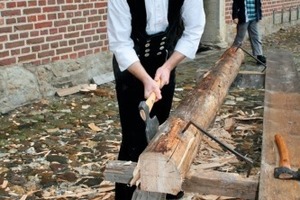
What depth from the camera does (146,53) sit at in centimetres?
346

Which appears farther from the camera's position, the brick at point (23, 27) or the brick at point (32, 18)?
the brick at point (32, 18)

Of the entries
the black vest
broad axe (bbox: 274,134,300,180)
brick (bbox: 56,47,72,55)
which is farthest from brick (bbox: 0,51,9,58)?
broad axe (bbox: 274,134,300,180)

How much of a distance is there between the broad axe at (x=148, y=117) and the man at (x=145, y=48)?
163 mm

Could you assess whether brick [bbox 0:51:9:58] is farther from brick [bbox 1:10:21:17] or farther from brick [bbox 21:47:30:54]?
brick [bbox 1:10:21:17]

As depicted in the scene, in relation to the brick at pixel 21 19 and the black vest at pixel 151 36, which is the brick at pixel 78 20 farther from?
the black vest at pixel 151 36

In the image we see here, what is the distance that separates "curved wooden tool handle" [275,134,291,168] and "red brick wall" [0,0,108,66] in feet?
13.1

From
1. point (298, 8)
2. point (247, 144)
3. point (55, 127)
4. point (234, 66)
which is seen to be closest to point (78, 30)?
point (55, 127)

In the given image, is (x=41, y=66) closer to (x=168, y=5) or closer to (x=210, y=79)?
(x=210, y=79)

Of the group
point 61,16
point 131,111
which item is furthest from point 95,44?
point 131,111

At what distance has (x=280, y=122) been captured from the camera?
3.64 meters

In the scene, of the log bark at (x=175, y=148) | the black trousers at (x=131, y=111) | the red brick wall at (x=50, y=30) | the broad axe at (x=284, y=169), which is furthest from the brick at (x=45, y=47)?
the broad axe at (x=284, y=169)

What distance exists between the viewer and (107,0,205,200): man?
10.5 feet

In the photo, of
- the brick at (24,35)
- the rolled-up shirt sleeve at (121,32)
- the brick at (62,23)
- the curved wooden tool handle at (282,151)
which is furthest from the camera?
the brick at (62,23)

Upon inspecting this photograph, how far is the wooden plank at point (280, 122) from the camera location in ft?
8.16
